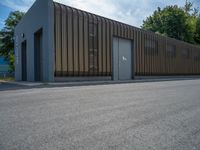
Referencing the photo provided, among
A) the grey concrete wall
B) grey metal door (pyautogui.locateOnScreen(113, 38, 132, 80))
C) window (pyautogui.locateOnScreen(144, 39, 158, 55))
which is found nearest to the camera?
the grey concrete wall

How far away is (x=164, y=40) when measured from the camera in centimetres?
2264

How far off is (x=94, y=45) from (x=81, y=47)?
127 centimetres

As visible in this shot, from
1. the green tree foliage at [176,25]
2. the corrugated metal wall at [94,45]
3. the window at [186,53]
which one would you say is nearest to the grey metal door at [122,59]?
the corrugated metal wall at [94,45]

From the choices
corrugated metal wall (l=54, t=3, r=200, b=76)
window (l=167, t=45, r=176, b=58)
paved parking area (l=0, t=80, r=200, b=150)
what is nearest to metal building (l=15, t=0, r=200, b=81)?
corrugated metal wall (l=54, t=3, r=200, b=76)

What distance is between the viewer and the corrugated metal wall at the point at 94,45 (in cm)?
1295

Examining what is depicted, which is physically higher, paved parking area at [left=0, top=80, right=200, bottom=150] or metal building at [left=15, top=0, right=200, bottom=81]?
metal building at [left=15, top=0, right=200, bottom=81]

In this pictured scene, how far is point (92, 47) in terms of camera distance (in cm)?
1479

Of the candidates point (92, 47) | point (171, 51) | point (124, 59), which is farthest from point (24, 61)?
point (171, 51)

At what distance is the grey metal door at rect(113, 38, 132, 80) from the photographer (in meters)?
16.9

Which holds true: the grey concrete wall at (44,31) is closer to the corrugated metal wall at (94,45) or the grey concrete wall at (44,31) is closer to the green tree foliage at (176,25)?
the corrugated metal wall at (94,45)

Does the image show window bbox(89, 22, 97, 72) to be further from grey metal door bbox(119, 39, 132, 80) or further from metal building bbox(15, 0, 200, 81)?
grey metal door bbox(119, 39, 132, 80)

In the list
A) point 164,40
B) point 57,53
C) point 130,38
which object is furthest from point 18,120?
point 164,40

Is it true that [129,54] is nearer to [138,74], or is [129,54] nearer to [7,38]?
[138,74]

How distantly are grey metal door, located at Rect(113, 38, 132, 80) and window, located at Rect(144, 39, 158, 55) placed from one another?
2.28 metres
